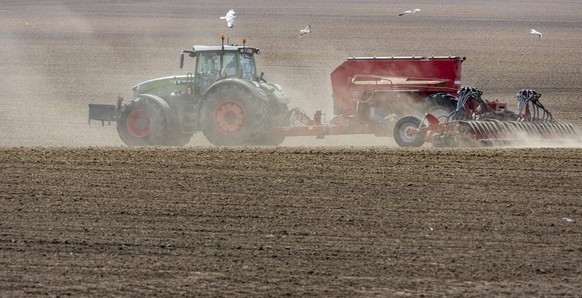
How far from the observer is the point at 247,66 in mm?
18109

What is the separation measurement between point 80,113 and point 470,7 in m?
43.1

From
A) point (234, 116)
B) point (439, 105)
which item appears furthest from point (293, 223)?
point (439, 105)

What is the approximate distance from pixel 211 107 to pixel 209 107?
3cm

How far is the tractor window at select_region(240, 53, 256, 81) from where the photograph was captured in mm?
17953

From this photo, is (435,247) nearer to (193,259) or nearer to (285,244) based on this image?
(285,244)

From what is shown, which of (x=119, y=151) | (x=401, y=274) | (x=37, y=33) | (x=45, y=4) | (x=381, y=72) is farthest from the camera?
(x=45, y=4)

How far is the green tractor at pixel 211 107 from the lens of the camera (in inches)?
681

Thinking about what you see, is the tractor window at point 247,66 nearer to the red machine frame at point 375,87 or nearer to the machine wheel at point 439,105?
the red machine frame at point 375,87

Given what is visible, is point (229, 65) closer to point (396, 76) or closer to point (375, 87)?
point (375, 87)

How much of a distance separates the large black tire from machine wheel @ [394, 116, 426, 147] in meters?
2.24

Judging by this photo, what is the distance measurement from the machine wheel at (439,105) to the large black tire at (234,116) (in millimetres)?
2789

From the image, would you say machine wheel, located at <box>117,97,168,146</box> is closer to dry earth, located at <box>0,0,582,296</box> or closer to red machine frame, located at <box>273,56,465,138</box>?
dry earth, located at <box>0,0,582,296</box>

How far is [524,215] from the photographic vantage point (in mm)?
11352

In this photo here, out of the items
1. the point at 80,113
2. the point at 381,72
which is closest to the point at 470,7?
the point at 80,113
